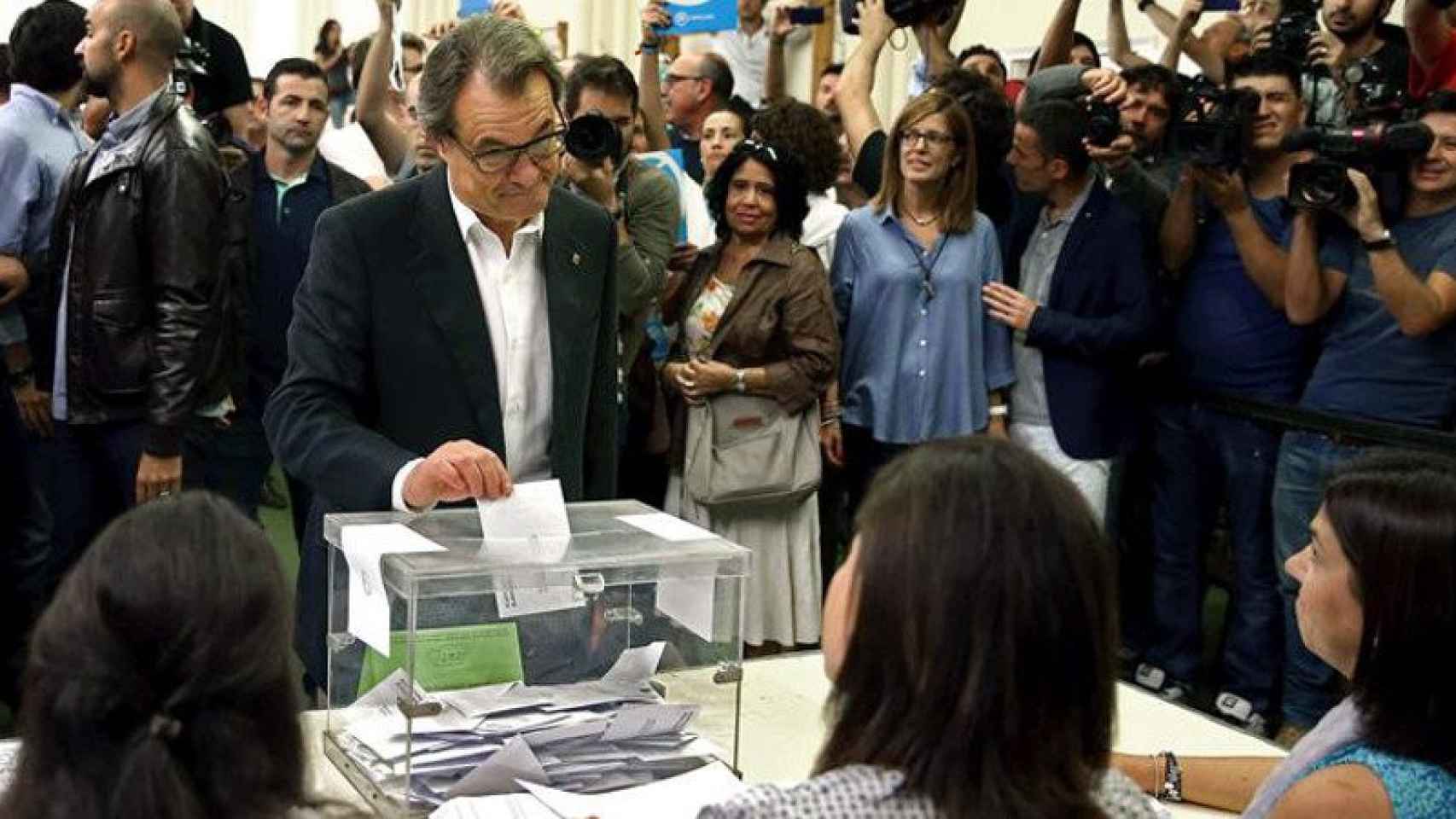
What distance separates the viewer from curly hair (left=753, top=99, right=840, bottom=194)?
14.4 feet

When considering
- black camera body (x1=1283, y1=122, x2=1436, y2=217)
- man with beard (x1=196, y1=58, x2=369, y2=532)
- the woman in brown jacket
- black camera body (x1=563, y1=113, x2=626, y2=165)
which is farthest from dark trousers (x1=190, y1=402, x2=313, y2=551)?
black camera body (x1=1283, y1=122, x2=1436, y2=217)

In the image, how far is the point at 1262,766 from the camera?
2.06 metres

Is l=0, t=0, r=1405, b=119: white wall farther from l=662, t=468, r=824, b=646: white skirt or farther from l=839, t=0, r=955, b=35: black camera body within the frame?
l=662, t=468, r=824, b=646: white skirt

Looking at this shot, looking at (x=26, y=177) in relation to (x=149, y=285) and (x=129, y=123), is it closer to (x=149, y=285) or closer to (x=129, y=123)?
(x=129, y=123)

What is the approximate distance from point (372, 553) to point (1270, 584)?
2757 millimetres

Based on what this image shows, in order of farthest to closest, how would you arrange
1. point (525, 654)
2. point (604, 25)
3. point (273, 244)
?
point (604, 25) < point (273, 244) < point (525, 654)

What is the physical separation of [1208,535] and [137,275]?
256 cm

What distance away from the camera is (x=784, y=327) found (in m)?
4.11

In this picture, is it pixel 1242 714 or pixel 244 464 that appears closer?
pixel 1242 714

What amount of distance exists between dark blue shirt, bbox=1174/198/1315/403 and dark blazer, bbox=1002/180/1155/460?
114mm

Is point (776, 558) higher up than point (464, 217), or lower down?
lower down

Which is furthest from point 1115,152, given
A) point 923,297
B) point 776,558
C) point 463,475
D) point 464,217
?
point 463,475

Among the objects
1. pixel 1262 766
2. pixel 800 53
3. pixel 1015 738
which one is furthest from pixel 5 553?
pixel 800 53

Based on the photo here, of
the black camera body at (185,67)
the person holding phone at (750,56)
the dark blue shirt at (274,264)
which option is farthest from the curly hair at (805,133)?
the person holding phone at (750,56)
